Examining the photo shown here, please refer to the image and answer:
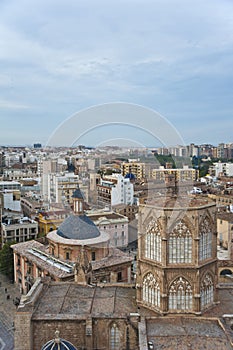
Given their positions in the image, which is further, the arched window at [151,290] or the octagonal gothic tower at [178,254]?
the arched window at [151,290]

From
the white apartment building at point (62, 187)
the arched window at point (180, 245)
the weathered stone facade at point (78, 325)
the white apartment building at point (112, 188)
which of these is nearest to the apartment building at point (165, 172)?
the arched window at point (180, 245)

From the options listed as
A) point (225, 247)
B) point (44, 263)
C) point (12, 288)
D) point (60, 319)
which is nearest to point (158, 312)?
point (60, 319)

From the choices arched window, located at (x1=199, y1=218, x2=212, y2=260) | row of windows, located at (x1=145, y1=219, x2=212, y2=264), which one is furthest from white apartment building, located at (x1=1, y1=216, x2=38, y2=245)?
arched window, located at (x1=199, y1=218, x2=212, y2=260)

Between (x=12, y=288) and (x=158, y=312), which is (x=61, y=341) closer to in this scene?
(x=158, y=312)

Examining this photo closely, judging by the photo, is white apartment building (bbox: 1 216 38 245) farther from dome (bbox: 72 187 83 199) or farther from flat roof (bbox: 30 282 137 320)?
flat roof (bbox: 30 282 137 320)

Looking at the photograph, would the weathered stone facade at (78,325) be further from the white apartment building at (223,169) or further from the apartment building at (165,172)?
the white apartment building at (223,169)

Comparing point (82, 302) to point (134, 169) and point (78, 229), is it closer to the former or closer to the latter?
point (134, 169)
